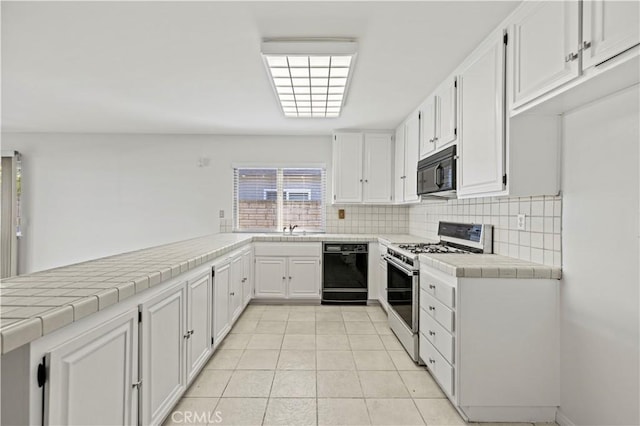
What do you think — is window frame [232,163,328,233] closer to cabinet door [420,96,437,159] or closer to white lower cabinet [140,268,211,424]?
cabinet door [420,96,437,159]

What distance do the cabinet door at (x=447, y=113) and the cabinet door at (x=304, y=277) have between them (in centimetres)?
211

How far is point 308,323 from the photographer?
11.1ft

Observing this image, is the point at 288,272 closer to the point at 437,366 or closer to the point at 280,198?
the point at 280,198

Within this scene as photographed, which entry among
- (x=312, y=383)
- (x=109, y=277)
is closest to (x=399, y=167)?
(x=312, y=383)

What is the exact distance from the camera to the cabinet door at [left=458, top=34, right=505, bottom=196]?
6.15 feet

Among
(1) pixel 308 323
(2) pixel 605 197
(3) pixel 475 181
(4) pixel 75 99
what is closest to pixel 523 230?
(3) pixel 475 181

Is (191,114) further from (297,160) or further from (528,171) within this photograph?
(528,171)

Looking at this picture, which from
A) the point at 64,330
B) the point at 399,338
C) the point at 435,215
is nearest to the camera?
the point at 64,330

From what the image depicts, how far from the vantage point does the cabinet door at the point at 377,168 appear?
4.30 metres

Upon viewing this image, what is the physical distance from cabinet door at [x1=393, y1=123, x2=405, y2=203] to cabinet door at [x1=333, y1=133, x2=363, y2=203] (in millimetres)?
472

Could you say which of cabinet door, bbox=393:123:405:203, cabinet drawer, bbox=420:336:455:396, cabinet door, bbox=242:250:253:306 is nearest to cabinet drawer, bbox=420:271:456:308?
cabinet drawer, bbox=420:336:455:396

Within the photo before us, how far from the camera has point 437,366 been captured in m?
2.08

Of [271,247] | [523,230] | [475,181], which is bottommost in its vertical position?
[271,247]

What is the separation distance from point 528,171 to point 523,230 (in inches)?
18.4
